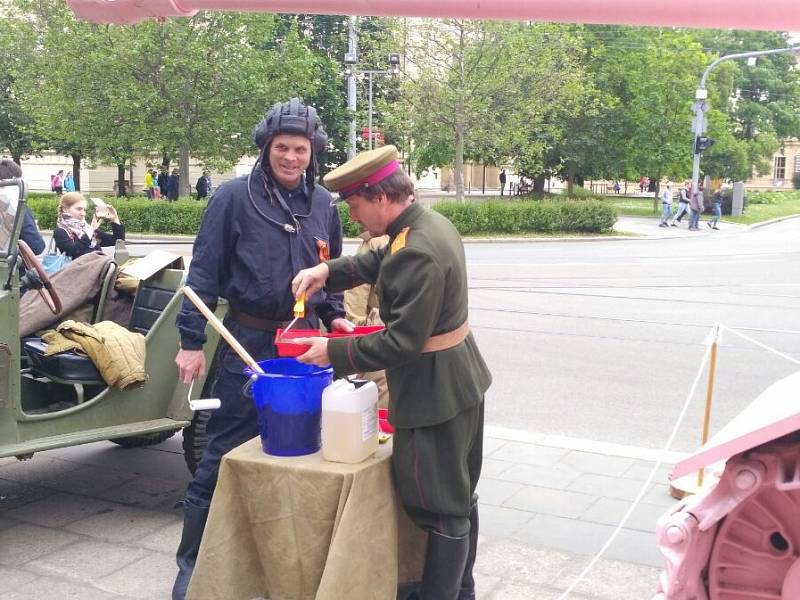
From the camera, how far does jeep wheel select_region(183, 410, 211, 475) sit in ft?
15.2

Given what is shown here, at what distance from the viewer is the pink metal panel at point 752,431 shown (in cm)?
208

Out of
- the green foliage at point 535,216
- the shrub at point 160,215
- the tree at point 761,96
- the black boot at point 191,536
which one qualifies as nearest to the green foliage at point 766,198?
the tree at point 761,96

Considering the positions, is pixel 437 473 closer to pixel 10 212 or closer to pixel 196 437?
pixel 196 437

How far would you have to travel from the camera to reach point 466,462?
3299 mm

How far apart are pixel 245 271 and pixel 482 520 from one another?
188 cm

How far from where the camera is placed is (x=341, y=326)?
152 inches

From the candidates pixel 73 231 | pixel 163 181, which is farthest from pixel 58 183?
pixel 73 231

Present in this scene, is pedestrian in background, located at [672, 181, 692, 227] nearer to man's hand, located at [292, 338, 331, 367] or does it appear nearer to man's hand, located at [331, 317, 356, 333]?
man's hand, located at [331, 317, 356, 333]

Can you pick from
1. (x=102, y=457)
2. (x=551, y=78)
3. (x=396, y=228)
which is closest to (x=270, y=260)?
(x=396, y=228)

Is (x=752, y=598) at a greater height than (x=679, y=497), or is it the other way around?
(x=752, y=598)

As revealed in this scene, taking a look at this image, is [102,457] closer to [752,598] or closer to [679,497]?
[679,497]

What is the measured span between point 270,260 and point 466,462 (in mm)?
1143

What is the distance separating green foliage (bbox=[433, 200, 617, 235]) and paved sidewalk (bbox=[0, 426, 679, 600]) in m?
21.7

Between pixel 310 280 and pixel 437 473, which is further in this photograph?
pixel 310 280
